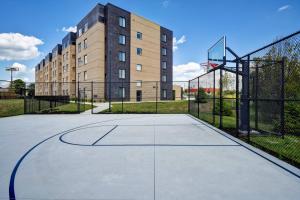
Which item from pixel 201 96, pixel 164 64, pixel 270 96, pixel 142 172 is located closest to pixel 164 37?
pixel 164 64

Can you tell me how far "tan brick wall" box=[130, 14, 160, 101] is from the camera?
3656cm

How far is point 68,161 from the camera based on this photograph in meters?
4.50

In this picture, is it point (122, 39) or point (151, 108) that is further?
point (122, 39)

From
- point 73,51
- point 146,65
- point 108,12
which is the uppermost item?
point 108,12

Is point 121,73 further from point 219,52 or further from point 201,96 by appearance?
point 219,52

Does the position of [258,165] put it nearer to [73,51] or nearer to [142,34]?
[142,34]

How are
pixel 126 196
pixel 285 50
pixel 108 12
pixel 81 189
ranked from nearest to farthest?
pixel 126 196
pixel 81 189
pixel 285 50
pixel 108 12

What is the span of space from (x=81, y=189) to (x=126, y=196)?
2.40 feet

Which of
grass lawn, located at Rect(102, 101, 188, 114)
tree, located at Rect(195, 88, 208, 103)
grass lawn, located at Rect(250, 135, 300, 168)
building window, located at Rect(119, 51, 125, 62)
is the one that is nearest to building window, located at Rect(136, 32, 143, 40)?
building window, located at Rect(119, 51, 125, 62)

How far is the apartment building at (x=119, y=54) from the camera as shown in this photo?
33.5 metres

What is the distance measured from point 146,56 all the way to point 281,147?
1371 inches

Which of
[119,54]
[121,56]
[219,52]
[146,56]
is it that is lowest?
[219,52]

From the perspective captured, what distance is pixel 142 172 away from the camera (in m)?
3.82

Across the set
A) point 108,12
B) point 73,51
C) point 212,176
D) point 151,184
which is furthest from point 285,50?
point 73,51
